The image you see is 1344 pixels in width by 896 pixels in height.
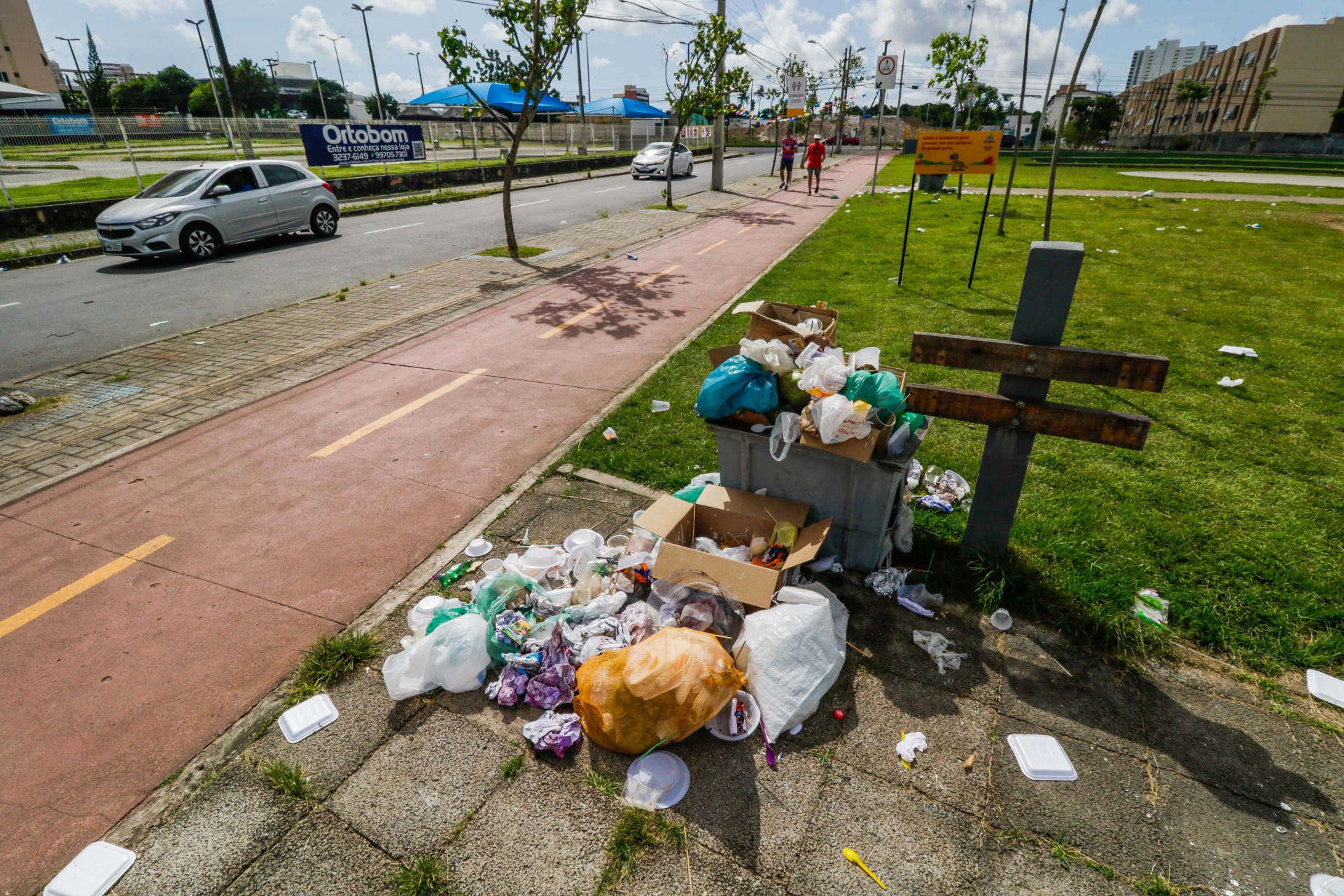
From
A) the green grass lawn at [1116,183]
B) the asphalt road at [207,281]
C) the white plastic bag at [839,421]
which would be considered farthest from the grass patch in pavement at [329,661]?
the green grass lawn at [1116,183]

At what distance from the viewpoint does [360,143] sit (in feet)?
70.6

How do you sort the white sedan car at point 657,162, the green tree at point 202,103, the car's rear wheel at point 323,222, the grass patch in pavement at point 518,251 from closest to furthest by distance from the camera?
the grass patch in pavement at point 518,251, the car's rear wheel at point 323,222, the white sedan car at point 657,162, the green tree at point 202,103

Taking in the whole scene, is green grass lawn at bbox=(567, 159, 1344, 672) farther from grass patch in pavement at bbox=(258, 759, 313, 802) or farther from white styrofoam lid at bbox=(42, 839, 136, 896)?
white styrofoam lid at bbox=(42, 839, 136, 896)

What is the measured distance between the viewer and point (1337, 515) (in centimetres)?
400

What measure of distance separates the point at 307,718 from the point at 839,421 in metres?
2.77

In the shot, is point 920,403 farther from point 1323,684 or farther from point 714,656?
point 1323,684

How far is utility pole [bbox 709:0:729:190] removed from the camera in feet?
60.8

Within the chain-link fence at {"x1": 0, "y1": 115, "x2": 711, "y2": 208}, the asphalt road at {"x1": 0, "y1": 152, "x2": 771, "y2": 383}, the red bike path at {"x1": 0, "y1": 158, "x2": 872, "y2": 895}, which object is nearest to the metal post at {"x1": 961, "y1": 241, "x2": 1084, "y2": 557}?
the red bike path at {"x1": 0, "y1": 158, "x2": 872, "y2": 895}

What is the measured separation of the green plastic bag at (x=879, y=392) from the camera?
3236mm

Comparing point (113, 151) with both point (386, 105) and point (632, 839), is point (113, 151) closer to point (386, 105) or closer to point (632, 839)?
point (632, 839)

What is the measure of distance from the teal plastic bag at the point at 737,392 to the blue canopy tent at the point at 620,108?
38768 millimetres

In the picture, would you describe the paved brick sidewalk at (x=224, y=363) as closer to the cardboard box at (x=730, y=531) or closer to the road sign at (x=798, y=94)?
the cardboard box at (x=730, y=531)

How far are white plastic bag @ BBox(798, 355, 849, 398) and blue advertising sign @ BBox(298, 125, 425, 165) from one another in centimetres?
2106

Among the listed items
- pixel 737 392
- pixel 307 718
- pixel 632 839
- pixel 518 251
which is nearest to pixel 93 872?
pixel 307 718
